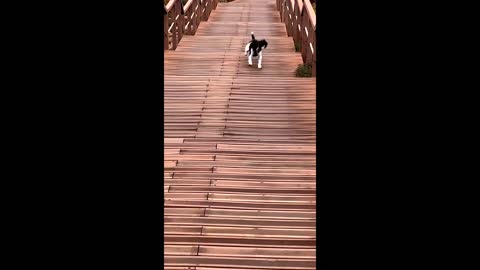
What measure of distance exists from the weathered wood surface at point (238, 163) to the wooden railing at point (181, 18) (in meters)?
0.59

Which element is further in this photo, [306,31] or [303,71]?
[306,31]

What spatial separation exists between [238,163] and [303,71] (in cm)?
Result: 321

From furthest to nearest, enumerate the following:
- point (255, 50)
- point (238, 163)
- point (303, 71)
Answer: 1. point (255, 50)
2. point (303, 71)
3. point (238, 163)

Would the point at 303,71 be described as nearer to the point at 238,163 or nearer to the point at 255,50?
the point at 255,50

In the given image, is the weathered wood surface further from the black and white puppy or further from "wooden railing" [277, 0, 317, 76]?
"wooden railing" [277, 0, 317, 76]

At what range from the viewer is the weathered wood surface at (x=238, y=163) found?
357 centimetres

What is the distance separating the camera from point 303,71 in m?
7.93

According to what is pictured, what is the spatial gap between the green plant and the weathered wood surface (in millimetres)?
104

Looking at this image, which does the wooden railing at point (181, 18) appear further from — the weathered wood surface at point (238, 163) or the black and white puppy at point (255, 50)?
the black and white puppy at point (255, 50)

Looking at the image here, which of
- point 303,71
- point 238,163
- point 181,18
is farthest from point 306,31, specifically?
point 238,163

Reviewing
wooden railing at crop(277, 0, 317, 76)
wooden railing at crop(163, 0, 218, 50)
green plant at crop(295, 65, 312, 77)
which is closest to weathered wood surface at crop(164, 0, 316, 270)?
green plant at crop(295, 65, 312, 77)

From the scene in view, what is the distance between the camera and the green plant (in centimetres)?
789
